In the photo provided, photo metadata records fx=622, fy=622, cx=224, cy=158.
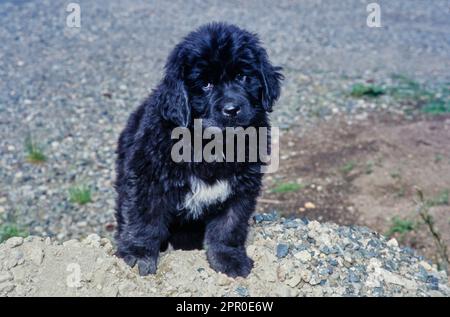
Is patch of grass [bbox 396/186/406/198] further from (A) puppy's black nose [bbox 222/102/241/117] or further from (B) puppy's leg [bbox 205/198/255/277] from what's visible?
(A) puppy's black nose [bbox 222/102/241/117]

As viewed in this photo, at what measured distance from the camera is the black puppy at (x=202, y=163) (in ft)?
12.9

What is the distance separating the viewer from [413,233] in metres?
6.44

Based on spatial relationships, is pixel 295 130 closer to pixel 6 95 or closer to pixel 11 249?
pixel 6 95

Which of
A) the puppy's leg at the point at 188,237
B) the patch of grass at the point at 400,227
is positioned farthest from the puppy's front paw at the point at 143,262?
the patch of grass at the point at 400,227

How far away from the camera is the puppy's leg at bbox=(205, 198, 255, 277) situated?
4.09 metres

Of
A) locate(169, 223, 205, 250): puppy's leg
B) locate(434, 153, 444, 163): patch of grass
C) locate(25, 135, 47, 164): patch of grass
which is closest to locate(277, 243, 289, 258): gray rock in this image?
locate(169, 223, 205, 250): puppy's leg

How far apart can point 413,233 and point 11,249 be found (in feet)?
13.4

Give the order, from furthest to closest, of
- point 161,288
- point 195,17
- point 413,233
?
point 195,17 < point 413,233 < point 161,288

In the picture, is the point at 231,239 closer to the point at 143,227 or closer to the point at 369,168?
the point at 143,227

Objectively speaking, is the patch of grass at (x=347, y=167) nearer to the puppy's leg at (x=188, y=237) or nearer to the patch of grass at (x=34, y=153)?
the puppy's leg at (x=188, y=237)

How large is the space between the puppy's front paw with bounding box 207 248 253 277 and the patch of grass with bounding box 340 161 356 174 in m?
3.74

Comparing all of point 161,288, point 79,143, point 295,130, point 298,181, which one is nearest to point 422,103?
point 295,130

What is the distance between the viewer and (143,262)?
4066 mm

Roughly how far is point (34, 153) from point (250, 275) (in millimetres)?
4581
